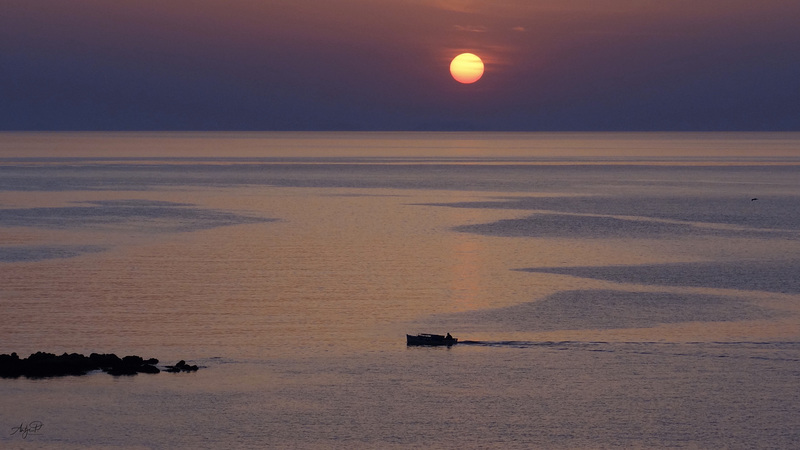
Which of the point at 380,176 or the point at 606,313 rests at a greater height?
the point at 380,176

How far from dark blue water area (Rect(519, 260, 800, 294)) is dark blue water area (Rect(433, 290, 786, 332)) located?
3517 millimetres

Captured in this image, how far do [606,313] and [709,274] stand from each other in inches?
467

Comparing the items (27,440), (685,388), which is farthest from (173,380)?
(685,388)

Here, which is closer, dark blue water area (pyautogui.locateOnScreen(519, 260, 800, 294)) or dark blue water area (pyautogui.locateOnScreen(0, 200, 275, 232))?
dark blue water area (pyautogui.locateOnScreen(519, 260, 800, 294))

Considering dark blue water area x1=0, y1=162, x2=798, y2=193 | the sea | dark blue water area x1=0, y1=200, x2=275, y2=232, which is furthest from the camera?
dark blue water area x1=0, y1=162, x2=798, y2=193

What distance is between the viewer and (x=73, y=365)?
29.6m

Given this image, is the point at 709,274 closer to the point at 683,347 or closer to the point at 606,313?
the point at 606,313

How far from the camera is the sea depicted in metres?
25.6

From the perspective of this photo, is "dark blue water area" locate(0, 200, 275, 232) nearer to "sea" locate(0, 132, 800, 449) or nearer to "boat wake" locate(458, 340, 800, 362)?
"sea" locate(0, 132, 800, 449)

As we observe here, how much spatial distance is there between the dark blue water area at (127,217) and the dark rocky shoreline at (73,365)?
37.1m

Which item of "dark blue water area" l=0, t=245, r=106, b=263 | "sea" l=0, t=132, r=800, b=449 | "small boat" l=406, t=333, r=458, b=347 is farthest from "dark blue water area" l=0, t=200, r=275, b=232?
"small boat" l=406, t=333, r=458, b=347

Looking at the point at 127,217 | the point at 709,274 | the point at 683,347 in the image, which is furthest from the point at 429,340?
the point at 127,217

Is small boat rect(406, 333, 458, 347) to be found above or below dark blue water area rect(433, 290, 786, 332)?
below

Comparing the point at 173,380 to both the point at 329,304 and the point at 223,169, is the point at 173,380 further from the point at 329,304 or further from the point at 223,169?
the point at 223,169
